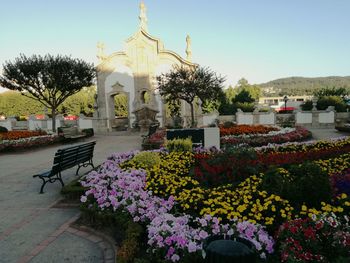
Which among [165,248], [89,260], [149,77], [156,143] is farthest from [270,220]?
→ [149,77]

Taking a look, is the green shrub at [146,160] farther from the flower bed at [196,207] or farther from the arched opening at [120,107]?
the arched opening at [120,107]

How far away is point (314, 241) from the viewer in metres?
3.21

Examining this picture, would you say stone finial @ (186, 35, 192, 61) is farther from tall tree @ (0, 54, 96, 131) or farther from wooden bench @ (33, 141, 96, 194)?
wooden bench @ (33, 141, 96, 194)

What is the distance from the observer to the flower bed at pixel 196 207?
3598 millimetres

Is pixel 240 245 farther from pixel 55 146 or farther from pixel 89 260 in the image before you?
pixel 55 146

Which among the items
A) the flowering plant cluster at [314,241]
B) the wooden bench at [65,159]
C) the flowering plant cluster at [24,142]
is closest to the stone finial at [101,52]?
the flowering plant cluster at [24,142]

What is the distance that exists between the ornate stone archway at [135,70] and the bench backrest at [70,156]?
16.9m

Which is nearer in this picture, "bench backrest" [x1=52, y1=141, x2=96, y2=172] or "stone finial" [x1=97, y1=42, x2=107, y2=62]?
"bench backrest" [x1=52, y1=141, x2=96, y2=172]

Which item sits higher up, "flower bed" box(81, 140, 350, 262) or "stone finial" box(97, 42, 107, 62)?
"stone finial" box(97, 42, 107, 62)

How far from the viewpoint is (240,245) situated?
7.95 feet

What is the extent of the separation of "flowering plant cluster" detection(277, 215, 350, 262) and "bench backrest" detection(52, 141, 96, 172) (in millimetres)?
5669

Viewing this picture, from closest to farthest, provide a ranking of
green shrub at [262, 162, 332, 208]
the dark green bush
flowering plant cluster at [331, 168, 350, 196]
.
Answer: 1. green shrub at [262, 162, 332, 208]
2. flowering plant cluster at [331, 168, 350, 196]
3. the dark green bush

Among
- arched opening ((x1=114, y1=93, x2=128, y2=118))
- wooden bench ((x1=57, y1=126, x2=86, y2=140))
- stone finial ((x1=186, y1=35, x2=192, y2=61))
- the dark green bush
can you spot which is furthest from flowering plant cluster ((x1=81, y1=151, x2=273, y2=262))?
arched opening ((x1=114, y1=93, x2=128, y2=118))

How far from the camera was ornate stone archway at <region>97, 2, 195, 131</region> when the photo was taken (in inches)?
1037
